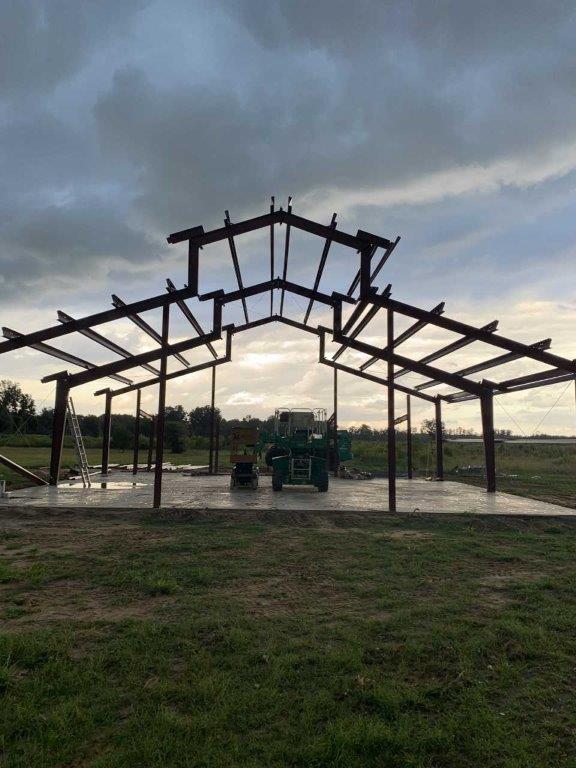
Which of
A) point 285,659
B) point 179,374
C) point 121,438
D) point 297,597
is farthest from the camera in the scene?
point 121,438

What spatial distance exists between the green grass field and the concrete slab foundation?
4.75 m

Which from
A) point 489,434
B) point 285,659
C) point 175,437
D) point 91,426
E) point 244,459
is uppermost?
point 91,426

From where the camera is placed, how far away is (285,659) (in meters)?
4.06

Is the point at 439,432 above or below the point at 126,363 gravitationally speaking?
below

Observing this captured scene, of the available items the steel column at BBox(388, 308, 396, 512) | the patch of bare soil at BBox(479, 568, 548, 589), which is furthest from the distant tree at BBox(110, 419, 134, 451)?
the patch of bare soil at BBox(479, 568, 548, 589)

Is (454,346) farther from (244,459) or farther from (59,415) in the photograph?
(59,415)

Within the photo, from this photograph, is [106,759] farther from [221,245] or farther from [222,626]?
[221,245]

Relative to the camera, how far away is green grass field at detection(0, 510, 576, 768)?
3004 mm

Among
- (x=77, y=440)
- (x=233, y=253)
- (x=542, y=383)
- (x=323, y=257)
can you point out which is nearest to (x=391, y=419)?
(x=323, y=257)

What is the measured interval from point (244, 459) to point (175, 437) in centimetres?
2948

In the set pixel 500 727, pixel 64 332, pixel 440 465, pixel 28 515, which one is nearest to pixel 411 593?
pixel 500 727

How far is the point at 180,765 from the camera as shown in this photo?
283 cm

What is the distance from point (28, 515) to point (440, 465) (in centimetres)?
1710

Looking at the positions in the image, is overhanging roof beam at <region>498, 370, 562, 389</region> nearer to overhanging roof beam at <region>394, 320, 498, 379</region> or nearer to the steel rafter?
overhanging roof beam at <region>394, 320, 498, 379</region>
